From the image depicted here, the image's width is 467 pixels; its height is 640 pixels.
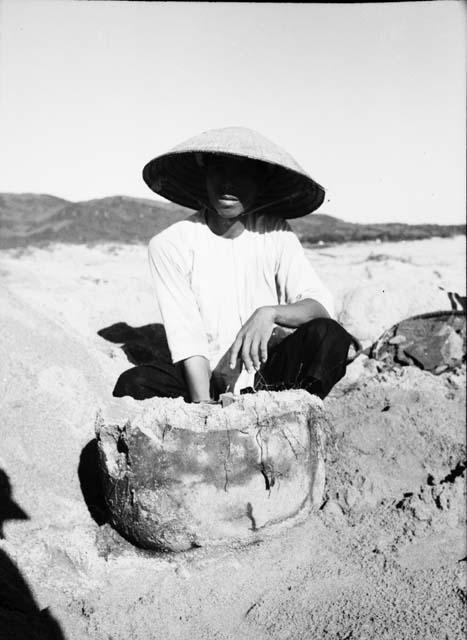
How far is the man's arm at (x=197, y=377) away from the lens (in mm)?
1918

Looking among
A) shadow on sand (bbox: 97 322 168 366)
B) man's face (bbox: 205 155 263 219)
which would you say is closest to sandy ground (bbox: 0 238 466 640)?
shadow on sand (bbox: 97 322 168 366)

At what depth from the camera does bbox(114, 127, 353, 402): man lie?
194cm

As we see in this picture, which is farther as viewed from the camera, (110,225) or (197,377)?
(110,225)

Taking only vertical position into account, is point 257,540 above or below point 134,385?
below

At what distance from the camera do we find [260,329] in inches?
70.4

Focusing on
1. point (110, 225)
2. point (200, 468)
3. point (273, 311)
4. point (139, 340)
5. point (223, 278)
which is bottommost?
point (200, 468)

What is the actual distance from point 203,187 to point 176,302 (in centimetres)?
67

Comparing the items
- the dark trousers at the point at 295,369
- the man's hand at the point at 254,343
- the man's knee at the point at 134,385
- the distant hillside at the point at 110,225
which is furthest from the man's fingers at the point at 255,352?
the distant hillside at the point at 110,225

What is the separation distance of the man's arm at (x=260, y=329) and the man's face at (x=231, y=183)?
457 mm

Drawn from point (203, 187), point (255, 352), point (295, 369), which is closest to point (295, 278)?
point (295, 369)

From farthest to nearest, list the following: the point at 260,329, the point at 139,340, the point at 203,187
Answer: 1. the point at 139,340
2. the point at 203,187
3. the point at 260,329

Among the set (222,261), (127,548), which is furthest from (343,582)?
(222,261)

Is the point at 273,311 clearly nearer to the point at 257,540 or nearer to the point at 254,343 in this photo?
the point at 254,343

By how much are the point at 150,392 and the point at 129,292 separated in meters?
1.94
